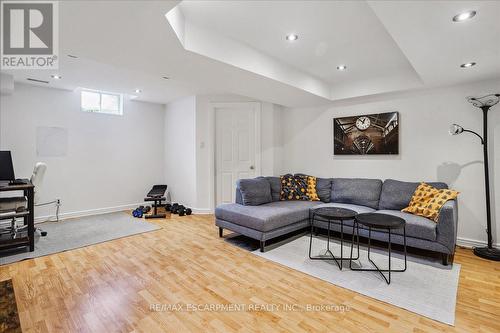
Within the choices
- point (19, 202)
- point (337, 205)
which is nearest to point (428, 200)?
point (337, 205)

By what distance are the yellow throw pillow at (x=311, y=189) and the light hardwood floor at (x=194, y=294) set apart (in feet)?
5.89

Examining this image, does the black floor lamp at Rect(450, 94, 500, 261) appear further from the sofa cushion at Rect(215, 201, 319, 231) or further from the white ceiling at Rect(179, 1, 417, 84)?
the sofa cushion at Rect(215, 201, 319, 231)

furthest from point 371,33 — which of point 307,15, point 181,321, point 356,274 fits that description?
point 181,321

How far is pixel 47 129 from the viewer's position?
462 cm

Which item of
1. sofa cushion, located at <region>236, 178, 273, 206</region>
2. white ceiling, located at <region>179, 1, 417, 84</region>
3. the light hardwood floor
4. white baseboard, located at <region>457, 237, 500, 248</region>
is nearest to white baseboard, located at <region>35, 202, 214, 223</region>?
sofa cushion, located at <region>236, 178, 273, 206</region>

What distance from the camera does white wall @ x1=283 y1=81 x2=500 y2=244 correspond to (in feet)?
10.8

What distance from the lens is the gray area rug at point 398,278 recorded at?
205 centimetres

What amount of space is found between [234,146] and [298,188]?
5.41ft

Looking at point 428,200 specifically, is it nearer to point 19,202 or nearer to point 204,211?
point 204,211

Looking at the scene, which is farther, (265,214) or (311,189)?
(311,189)

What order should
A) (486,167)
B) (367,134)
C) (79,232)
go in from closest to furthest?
(486,167) < (79,232) < (367,134)

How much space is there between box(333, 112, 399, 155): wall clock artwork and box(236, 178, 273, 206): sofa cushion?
1.59 metres

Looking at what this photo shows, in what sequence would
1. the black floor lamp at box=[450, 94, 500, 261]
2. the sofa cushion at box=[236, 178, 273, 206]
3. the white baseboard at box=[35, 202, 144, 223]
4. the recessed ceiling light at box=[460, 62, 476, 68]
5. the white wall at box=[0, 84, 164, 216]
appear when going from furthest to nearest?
1. the white baseboard at box=[35, 202, 144, 223]
2. the white wall at box=[0, 84, 164, 216]
3. the sofa cushion at box=[236, 178, 273, 206]
4. the black floor lamp at box=[450, 94, 500, 261]
5. the recessed ceiling light at box=[460, 62, 476, 68]

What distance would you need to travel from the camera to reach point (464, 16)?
185 cm
